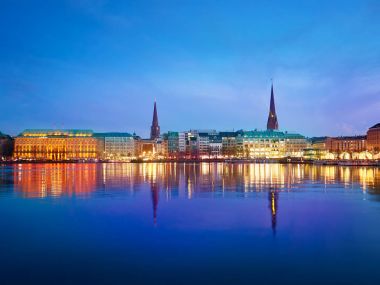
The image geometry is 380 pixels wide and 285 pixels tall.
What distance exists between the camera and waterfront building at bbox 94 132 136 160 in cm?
15254

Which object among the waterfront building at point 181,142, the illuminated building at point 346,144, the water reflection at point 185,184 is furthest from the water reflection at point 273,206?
the waterfront building at point 181,142

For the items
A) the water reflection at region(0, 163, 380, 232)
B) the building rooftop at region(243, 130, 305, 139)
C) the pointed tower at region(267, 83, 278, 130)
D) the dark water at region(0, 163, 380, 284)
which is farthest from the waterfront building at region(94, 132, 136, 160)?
the dark water at region(0, 163, 380, 284)

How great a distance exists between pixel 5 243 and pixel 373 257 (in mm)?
9805

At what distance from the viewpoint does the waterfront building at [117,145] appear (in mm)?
152538

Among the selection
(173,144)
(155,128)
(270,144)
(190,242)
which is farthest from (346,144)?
(190,242)

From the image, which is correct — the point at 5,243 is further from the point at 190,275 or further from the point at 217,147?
the point at 217,147

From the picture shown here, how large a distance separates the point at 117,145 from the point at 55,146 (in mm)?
21214

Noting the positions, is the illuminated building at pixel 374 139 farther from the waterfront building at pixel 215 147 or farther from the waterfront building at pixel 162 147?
the waterfront building at pixel 162 147

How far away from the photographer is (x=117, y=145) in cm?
15388

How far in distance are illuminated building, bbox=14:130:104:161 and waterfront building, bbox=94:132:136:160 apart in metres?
2.88

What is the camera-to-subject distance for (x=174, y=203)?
66.9 ft

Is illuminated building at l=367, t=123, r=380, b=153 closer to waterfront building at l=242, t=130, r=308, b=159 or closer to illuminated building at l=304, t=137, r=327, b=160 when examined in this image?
illuminated building at l=304, t=137, r=327, b=160

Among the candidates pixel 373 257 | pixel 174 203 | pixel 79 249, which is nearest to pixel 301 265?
pixel 373 257

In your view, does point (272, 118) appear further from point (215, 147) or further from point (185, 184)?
point (185, 184)
